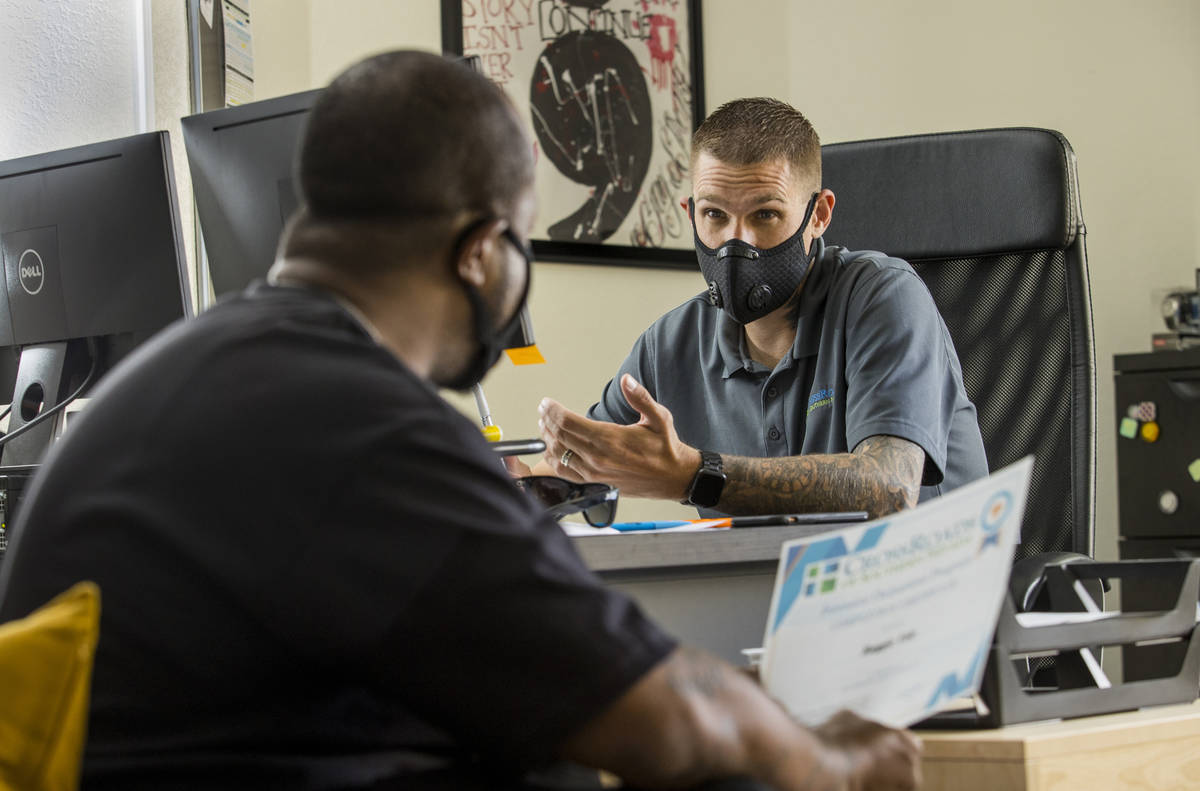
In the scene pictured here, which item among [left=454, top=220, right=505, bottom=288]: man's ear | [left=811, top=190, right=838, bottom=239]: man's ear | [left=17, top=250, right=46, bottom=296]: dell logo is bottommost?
[left=454, top=220, right=505, bottom=288]: man's ear

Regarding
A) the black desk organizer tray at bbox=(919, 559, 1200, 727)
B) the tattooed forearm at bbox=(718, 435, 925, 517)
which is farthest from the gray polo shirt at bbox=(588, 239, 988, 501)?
the black desk organizer tray at bbox=(919, 559, 1200, 727)

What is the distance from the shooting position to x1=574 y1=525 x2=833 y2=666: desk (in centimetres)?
95

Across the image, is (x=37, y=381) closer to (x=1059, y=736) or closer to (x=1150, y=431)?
(x=1059, y=736)

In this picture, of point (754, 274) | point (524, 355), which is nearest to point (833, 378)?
point (754, 274)

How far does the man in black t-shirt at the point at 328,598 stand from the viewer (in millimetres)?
560

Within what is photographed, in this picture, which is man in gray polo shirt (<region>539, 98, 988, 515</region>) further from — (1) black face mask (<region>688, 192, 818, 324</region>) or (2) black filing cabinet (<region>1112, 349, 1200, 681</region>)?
(2) black filing cabinet (<region>1112, 349, 1200, 681</region>)

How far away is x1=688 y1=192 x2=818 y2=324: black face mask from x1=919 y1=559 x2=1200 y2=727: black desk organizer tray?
73 centimetres

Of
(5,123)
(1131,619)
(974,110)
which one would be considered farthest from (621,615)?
(974,110)

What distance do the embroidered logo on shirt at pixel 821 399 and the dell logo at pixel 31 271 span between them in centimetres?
109

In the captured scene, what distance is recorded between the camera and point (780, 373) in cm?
180

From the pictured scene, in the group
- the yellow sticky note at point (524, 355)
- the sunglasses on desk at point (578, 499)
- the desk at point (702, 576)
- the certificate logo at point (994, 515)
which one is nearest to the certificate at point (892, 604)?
the certificate logo at point (994, 515)

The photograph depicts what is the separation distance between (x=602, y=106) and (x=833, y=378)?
122 cm

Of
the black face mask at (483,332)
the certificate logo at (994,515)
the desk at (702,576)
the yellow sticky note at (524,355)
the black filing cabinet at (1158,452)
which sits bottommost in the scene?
the black filing cabinet at (1158,452)

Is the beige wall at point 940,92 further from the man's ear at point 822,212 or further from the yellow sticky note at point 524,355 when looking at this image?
the yellow sticky note at point 524,355
